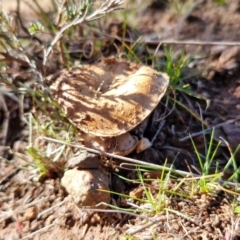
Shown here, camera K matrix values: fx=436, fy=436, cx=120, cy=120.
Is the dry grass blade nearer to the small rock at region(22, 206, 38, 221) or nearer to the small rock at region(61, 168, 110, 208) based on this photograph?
the small rock at region(61, 168, 110, 208)

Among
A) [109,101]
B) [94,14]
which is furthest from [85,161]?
[94,14]

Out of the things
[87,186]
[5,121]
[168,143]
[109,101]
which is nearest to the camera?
[87,186]

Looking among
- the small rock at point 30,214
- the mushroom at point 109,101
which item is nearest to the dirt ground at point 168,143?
the small rock at point 30,214

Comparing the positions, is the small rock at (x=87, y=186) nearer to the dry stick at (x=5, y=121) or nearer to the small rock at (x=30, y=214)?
the small rock at (x=30, y=214)

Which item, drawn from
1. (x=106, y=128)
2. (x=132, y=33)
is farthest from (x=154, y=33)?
(x=106, y=128)

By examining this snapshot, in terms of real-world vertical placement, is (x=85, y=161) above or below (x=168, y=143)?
above

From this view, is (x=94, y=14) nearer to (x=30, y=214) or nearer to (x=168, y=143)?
(x=168, y=143)

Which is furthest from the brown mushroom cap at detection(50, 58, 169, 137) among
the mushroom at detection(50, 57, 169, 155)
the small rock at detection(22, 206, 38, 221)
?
the small rock at detection(22, 206, 38, 221)
